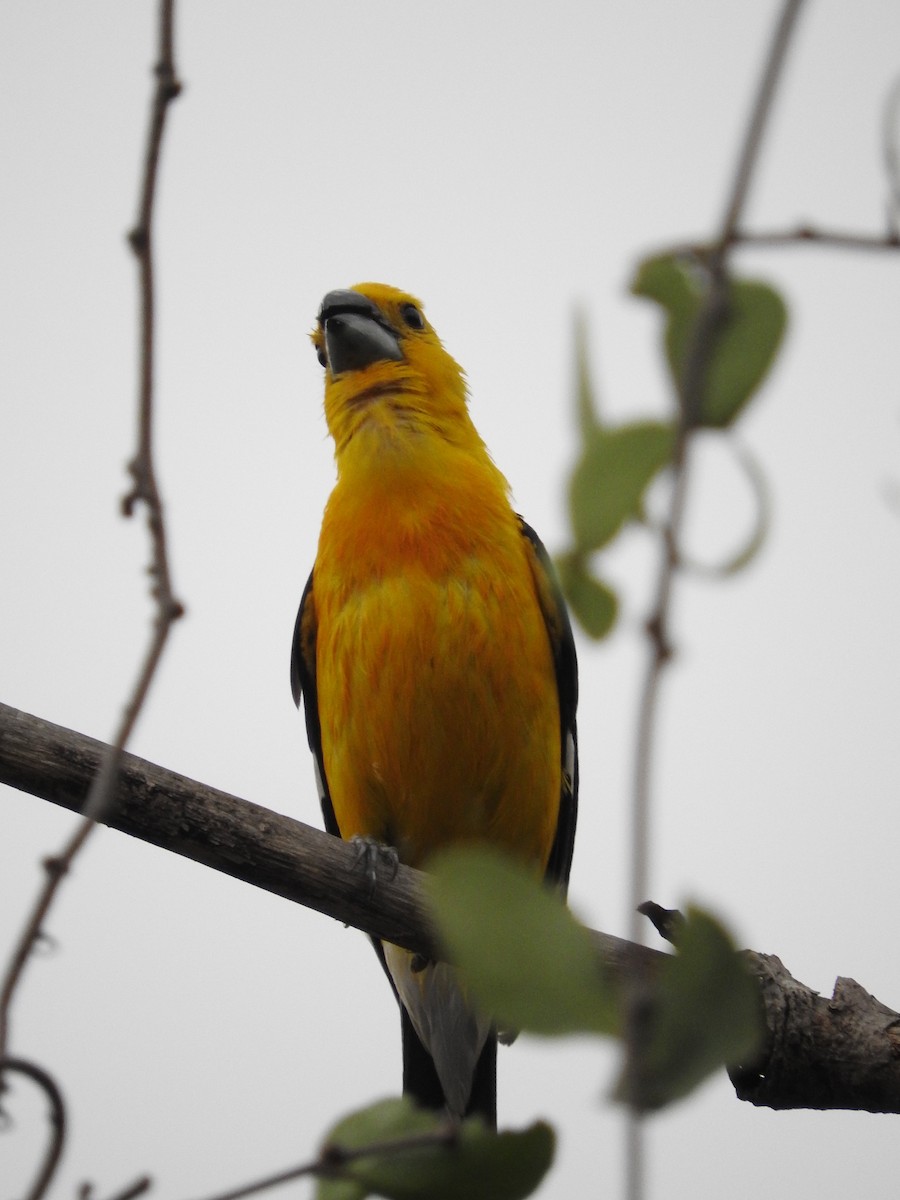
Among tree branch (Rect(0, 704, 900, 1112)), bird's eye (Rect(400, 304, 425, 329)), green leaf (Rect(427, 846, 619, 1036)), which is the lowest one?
green leaf (Rect(427, 846, 619, 1036))

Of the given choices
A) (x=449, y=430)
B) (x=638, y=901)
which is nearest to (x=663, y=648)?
(x=638, y=901)

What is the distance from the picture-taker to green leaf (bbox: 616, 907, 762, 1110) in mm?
601

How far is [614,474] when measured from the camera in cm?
65

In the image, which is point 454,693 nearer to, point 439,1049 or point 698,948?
point 439,1049

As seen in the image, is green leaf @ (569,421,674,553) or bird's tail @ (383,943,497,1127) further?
bird's tail @ (383,943,497,1127)

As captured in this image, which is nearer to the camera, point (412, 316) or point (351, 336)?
point (351, 336)

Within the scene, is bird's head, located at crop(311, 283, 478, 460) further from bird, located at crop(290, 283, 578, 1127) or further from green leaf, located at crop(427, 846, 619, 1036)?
green leaf, located at crop(427, 846, 619, 1036)

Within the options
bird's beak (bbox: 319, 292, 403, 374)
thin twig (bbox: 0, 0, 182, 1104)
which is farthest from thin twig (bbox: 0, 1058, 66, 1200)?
bird's beak (bbox: 319, 292, 403, 374)

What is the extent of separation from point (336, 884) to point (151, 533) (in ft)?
8.35

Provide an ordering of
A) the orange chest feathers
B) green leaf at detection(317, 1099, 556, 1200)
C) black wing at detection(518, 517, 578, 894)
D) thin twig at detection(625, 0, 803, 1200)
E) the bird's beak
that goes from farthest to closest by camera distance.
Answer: the bird's beak < black wing at detection(518, 517, 578, 894) < the orange chest feathers < green leaf at detection(317, 1099, 556, 1200) < thin twig at detection(625, 0, 803, 1200)

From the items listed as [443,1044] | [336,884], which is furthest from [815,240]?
[443,1044]

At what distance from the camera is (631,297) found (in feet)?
2.17

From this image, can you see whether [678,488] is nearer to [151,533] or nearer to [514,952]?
[514,952]

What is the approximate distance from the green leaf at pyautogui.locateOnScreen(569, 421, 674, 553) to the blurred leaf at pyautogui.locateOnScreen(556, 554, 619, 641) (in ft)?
0.18
